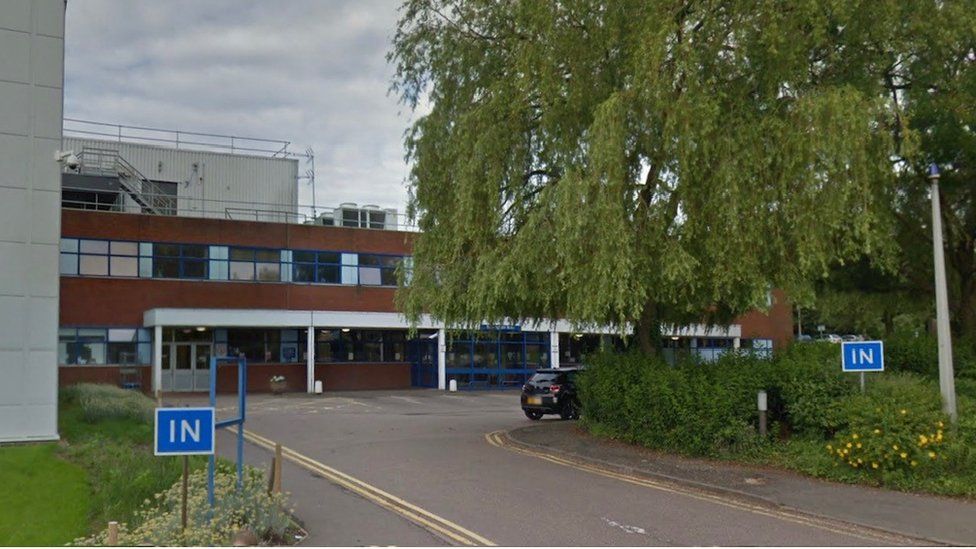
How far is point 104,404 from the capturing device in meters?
20.3

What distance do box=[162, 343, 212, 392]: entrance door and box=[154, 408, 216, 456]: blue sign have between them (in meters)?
31.4

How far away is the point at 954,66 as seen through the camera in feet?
56.5

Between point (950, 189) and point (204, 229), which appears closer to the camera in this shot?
point (950, 189)

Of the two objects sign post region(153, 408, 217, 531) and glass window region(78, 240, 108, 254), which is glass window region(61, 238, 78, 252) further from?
sign post region(153, 408, 217, 531)

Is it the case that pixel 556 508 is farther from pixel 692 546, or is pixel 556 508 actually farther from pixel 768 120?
pixel 768 120

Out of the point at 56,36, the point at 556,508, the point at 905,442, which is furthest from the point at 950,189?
the point at 56,36

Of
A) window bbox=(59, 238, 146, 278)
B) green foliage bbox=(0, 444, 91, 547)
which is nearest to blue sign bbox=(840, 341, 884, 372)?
green foliage bbox=(0, 444, 91, 547)

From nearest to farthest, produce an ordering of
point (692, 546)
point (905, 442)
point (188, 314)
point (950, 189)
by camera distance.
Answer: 1. point (692, 546)
2. point (905, 442)
3. point (950, 189)
4. point (188, 314)

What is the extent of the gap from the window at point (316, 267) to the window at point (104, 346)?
729 cm

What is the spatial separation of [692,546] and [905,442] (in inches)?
205

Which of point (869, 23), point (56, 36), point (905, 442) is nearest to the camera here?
point (905, 442)

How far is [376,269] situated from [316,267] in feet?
10.0

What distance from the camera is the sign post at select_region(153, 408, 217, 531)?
8.08m

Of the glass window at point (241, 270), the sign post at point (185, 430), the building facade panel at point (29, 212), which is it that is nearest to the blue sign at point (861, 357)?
the sign post at point (185, 430)
